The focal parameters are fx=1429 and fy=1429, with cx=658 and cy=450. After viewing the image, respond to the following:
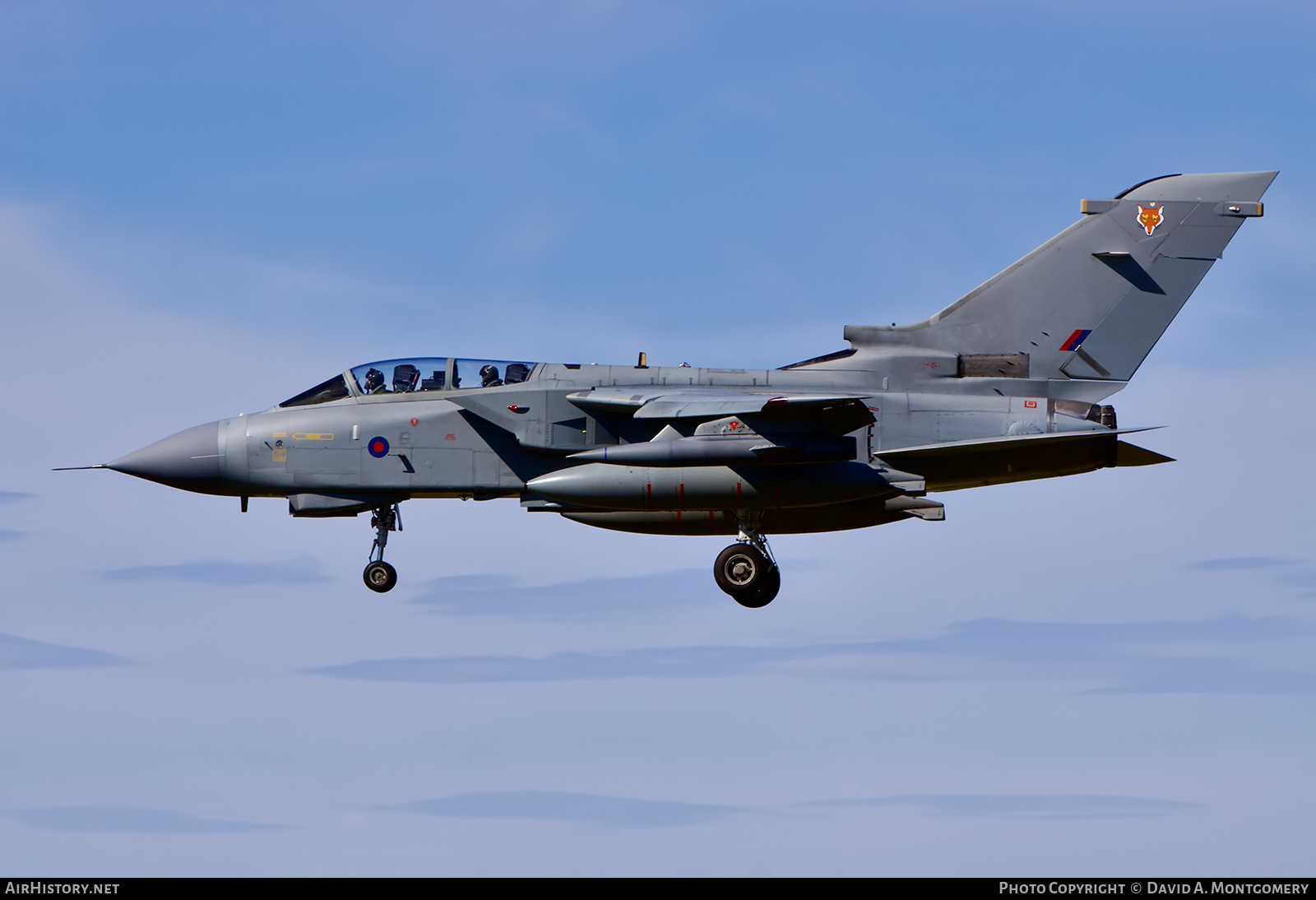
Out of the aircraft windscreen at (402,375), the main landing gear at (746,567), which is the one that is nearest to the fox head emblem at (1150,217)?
the main landing gear at (746,567)

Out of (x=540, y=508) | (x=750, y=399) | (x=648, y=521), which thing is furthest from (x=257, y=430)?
(x=750, y=399)

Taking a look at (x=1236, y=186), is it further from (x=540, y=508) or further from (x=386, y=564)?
(x=386, y=564)

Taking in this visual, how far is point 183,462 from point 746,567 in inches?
317

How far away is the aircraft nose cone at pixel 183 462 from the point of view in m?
20.1

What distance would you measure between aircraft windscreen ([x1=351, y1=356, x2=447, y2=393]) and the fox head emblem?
10.3 meters

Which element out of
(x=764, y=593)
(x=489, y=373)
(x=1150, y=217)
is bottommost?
(x=764, y=593)

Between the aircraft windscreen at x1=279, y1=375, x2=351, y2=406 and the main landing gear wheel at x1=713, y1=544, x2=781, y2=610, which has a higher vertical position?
the aircraft windscreen at x1=279, y1=375, x2=351, y2=406

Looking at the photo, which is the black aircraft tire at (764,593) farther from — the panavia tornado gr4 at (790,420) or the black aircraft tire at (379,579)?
the black aircraft tire at (379,579)

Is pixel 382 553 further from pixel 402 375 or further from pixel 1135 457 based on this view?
pixel 1135 457

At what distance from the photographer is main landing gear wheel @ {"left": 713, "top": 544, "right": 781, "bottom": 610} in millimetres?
20016

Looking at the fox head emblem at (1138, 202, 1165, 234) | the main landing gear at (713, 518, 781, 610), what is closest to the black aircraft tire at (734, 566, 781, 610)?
the main landing gear at (713, 518, 781, 610)

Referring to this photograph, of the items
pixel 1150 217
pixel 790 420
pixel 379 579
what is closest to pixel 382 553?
pixel 379 579

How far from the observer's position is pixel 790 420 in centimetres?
1839

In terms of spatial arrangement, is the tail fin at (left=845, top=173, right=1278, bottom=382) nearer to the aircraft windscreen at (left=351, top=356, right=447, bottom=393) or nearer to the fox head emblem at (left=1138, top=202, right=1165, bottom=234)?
the fox head emblem at (left=1138, top=202, right=1165, bottom=234)
